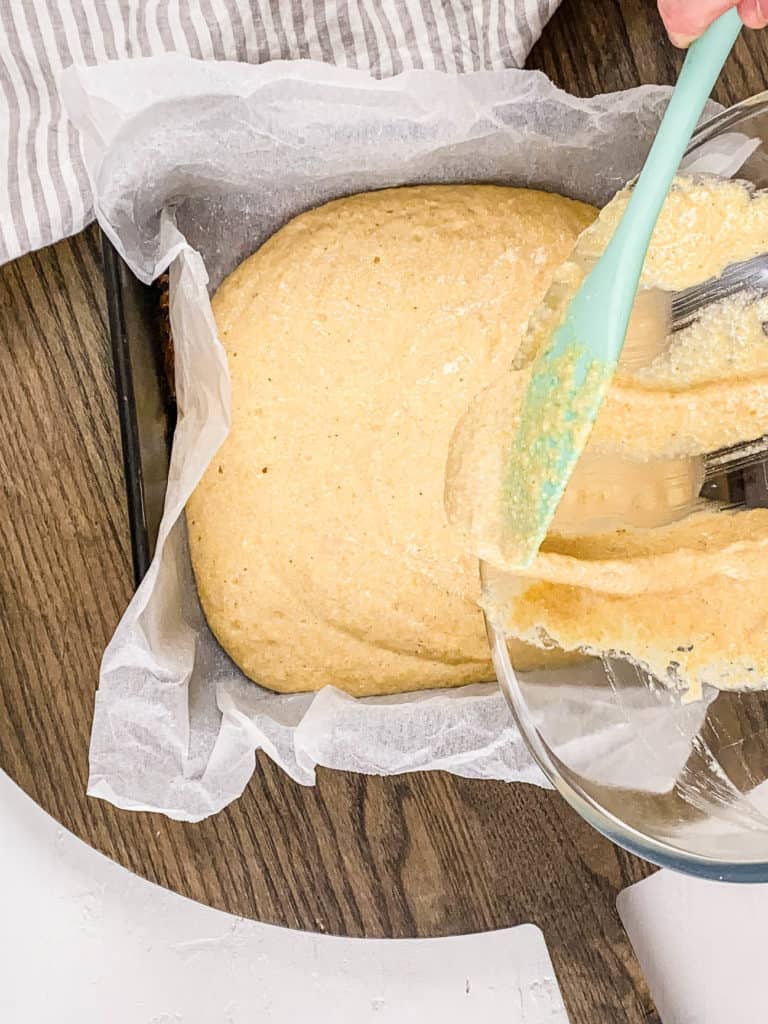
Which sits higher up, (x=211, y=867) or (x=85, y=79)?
(x=85, y=79)

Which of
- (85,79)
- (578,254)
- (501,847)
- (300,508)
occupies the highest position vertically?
(85,79)

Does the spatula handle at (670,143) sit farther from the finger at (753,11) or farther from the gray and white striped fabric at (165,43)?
the gray and white striped fabric at (165,43)

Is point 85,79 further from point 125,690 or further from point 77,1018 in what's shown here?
point 77,1018

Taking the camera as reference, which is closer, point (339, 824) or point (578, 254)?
Answer: point (578, 254)

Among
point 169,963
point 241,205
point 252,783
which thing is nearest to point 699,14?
point 241,205

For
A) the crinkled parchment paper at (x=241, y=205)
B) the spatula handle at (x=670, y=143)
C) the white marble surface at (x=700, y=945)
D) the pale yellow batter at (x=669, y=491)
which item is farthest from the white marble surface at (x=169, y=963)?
the spatula handle at (x=670, y=143)

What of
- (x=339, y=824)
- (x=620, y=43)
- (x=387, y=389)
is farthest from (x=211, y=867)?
(x=620, y=43)

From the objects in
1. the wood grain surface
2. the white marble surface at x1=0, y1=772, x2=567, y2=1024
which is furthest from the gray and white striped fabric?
the white marble surface at x1=0, y1=772, x2=567, y2=1024

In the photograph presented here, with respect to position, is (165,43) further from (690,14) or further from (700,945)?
(700,945)
